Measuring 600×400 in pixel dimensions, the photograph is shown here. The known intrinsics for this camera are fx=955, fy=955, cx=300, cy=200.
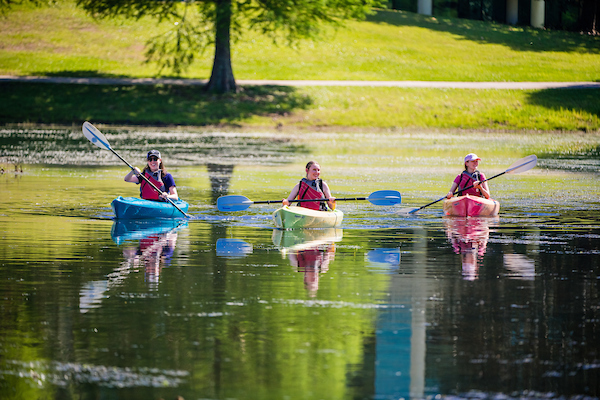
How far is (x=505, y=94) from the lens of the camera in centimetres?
3950

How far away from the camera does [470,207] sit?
1548cm

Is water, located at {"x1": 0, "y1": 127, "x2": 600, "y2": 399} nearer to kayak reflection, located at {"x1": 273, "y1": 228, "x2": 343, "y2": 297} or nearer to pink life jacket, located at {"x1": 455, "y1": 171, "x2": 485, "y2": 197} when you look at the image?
kayak reflection, located at {"x1": 273, "y1": 228, "x2": 343, "y2": 297}

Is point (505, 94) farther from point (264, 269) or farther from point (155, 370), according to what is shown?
point (155, 370)

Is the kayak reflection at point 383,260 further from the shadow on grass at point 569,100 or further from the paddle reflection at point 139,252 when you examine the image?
the shadow on grass at point 569,100

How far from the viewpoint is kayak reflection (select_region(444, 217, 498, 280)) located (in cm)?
1060

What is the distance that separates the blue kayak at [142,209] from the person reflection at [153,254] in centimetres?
129

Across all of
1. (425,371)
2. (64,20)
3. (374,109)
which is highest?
(64,20)

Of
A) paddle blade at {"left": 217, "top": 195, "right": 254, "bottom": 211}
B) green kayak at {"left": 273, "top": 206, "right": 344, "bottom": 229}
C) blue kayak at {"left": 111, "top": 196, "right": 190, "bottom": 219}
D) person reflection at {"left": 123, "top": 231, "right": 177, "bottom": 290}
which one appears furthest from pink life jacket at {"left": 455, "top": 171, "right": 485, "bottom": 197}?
person reflection at {"left": 123, "top": 231, "right": 177, "bottom": 290}

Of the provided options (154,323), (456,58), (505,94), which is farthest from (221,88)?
(154,323)

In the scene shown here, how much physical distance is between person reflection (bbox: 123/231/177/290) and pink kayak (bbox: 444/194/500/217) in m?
4.78

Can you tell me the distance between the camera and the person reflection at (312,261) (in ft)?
31.1

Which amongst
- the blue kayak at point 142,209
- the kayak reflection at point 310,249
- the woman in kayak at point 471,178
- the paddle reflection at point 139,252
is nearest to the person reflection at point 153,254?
the paddle reflection at point 139,252

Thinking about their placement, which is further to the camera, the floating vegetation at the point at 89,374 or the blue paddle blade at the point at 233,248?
the blue paddle blade at the point at 233,248

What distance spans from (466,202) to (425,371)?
30.4ft
